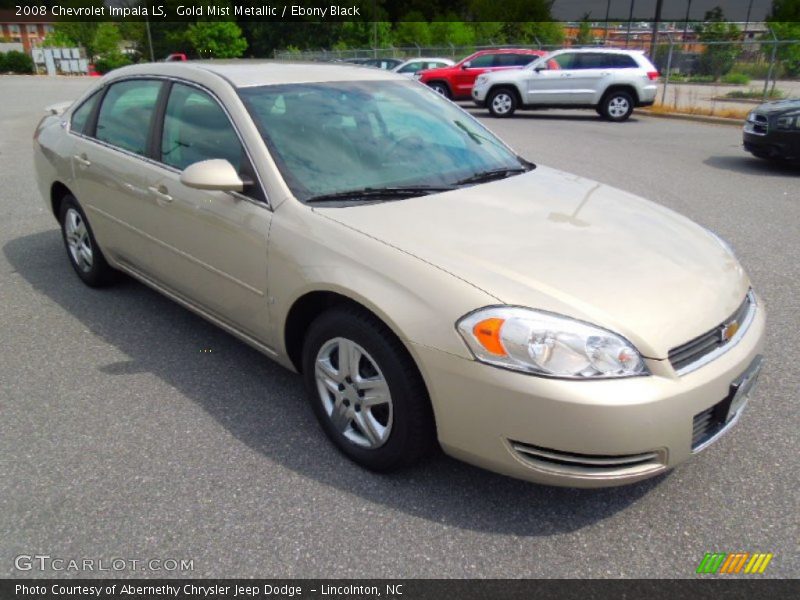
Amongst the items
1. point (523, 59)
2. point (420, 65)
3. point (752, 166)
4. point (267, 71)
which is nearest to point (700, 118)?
point (523, 59)

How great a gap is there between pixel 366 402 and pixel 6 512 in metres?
1.46

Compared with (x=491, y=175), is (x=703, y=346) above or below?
below

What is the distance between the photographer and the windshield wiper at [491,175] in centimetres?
331

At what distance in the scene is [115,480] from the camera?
106 inches

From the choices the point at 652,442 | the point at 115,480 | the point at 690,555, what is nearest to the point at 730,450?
the point at 690,555

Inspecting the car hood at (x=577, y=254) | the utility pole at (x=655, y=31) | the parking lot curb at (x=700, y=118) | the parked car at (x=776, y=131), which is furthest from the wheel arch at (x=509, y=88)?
the car hood at (x=577, y=254)

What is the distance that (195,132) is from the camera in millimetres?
3436

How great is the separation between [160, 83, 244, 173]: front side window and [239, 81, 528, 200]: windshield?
0.17 m

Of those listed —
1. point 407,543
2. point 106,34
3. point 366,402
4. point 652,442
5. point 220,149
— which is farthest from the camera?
point 106,34

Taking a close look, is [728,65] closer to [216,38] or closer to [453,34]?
[453,34]

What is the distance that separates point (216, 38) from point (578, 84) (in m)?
49.1

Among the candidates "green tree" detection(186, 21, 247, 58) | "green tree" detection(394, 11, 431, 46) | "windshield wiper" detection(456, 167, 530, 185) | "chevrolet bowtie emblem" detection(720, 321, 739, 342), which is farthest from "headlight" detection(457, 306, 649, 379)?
"green tree" detection(186, 21, 247, 58)

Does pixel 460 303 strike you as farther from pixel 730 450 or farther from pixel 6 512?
pixel 6 512

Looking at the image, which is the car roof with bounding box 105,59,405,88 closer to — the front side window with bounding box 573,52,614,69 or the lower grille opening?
the lower grille opening
